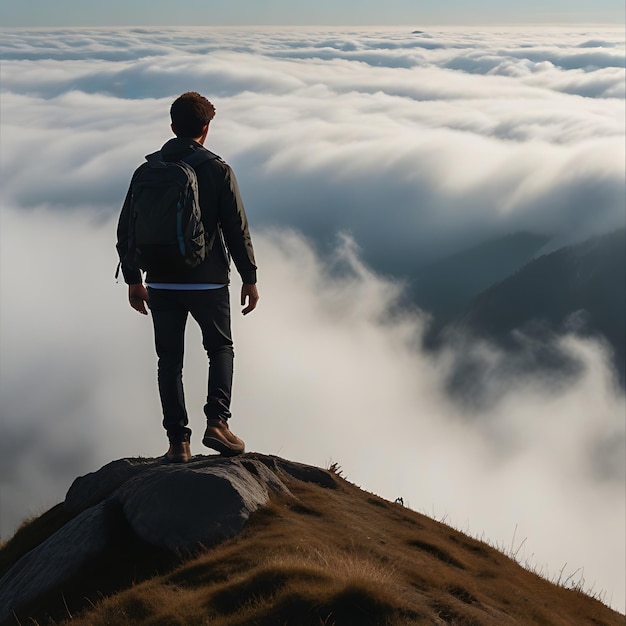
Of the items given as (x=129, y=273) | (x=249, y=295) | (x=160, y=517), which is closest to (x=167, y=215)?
(x=129, y=273)

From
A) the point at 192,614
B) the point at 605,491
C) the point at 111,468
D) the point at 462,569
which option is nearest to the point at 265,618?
the point at 192,614

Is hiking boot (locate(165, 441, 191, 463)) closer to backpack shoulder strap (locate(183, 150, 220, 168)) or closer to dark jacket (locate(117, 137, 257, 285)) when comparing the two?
dark jacket (locate(117, 137, 257, 285))

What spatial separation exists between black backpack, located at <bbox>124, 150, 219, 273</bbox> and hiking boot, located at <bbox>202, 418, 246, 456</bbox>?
2.01m

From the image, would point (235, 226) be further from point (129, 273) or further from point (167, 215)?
point (129, 273)

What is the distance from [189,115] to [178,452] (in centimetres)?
402

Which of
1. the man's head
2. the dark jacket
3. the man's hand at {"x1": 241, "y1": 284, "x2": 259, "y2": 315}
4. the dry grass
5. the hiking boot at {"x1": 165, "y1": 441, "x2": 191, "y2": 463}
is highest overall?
the man's head

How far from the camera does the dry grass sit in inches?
217

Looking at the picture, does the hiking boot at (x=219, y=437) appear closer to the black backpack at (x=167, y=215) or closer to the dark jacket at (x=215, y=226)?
the dark jacket at (x=215, y=226)

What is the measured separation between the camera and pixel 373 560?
7180 mm

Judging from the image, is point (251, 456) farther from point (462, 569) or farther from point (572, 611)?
point (572, 611)

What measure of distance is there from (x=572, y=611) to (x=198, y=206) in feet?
20.3

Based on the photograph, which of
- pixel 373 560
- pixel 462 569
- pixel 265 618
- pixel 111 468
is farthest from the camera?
pixel 111 468

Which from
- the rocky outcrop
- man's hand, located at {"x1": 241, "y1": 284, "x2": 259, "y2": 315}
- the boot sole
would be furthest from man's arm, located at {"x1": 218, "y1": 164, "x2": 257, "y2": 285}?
the rocky outcrop

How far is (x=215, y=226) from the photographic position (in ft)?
25.6
